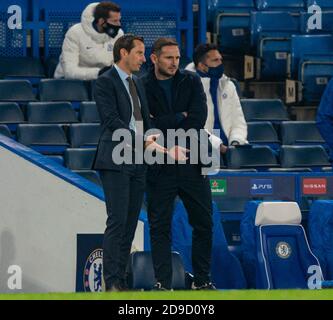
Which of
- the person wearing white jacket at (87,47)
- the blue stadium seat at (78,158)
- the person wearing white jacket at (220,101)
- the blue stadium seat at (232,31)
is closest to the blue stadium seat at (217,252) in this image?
the person wearing white jacket at (220,101)

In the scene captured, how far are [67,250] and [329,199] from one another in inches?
91.6

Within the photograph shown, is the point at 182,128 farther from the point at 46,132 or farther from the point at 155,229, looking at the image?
the point at 46,132

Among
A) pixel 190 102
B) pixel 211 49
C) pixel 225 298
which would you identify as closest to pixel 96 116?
pixel 211 49

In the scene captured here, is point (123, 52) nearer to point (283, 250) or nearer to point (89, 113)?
point (283, 250)

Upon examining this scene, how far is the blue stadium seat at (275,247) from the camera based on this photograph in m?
9.93

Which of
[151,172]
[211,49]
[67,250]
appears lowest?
[67,250]

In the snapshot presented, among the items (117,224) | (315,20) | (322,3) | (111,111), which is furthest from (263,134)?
(117,224)

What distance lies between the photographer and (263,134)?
12625 millimetres

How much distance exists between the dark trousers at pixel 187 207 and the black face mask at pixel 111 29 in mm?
3746

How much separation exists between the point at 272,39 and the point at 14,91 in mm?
2986

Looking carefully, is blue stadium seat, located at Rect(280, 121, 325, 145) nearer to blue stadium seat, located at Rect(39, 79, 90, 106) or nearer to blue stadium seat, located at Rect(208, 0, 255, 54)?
blue stadium seat, located at Rect(39, 79, 90, 106)

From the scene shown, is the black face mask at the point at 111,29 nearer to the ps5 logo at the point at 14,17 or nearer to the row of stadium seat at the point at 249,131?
the row of stadium seat at the point at 249,131

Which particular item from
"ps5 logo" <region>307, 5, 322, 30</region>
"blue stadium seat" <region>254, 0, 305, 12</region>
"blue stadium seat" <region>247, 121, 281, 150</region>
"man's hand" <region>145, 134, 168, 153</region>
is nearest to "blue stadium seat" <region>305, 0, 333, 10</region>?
"blue stadium seat" <region>254, 0, 305, 12</region>

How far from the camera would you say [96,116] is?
12.3 m
